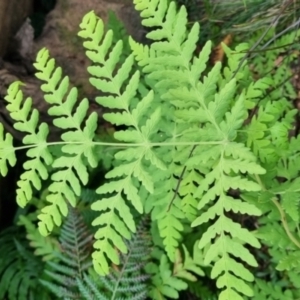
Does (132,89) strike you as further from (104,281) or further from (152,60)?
(104,281)

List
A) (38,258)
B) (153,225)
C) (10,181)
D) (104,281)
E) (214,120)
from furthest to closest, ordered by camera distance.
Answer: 1. (10,181)
2. (38,258)
3. (153,225)
4. (104,281)
5. (214,120)

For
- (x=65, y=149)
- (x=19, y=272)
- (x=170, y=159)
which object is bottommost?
(x=19, y=272)

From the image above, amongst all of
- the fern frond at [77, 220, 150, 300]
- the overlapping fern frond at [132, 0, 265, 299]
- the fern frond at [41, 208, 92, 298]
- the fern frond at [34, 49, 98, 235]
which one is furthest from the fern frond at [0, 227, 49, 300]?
the overlapping fern frond at [132, 0, 265, 299]

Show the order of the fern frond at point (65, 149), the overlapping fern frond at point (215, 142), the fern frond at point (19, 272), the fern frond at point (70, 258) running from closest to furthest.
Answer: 1. the overlapping fern frond at point (215, 142)
2. the fern frond at point (65, 149)
3. the fern frond at point (70, 258)
4. the fern frond at point (19, 272)

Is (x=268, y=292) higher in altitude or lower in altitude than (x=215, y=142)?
lower

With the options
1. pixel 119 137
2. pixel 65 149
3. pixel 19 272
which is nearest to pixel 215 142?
pixel 119 137

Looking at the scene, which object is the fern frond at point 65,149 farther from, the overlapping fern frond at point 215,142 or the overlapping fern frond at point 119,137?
the overlapping fern frond at point 215,142

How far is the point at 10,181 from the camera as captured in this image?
2.47 m

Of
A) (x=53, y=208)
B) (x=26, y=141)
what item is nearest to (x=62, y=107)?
(x=26, y=141)

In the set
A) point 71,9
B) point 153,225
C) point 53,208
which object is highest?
point 71,9

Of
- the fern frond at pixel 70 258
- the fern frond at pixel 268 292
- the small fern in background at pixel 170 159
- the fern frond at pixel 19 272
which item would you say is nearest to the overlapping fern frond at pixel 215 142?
the small fern in background at pixel 170 159

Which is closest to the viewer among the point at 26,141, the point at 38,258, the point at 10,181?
the point at 26,141

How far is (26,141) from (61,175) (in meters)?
0.15

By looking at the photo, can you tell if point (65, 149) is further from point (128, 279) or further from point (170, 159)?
point (128, 279)
